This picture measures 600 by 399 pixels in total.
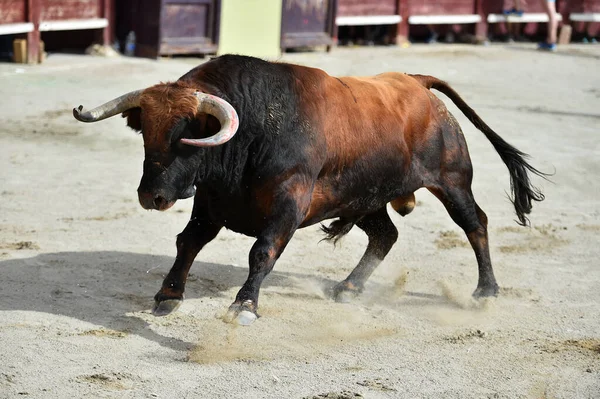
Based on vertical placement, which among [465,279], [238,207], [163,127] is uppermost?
[163,127]

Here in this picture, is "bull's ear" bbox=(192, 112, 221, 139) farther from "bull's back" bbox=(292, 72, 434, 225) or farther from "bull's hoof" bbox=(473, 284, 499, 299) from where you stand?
"bull's hoof" bbox=(473, 284, 499, 299)

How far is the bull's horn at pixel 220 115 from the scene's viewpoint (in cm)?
442

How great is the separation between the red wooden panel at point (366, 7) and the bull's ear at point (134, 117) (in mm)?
10987

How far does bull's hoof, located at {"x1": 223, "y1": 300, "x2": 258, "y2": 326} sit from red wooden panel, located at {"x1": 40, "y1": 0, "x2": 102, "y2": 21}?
329 inches

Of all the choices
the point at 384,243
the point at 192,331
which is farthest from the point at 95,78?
the point at 192,331

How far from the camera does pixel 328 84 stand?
5168mm

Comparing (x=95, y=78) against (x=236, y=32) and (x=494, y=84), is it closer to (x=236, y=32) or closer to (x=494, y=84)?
(x=236, y=32)

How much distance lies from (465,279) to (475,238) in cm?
43

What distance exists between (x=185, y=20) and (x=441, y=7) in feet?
17.5

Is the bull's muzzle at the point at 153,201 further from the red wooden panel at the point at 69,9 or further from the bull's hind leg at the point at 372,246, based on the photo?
the red wooden panel at the point at 69,9

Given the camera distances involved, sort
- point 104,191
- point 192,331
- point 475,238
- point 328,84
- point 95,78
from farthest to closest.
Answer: point 95,78 → point 104,191 → point 475,238 → point 328,84 → point 192,331

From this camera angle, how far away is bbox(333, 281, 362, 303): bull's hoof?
18.5 feet

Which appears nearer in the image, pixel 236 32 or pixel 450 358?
pixel 450 358

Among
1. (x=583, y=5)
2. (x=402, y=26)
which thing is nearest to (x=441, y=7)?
(x=402, y=26)
